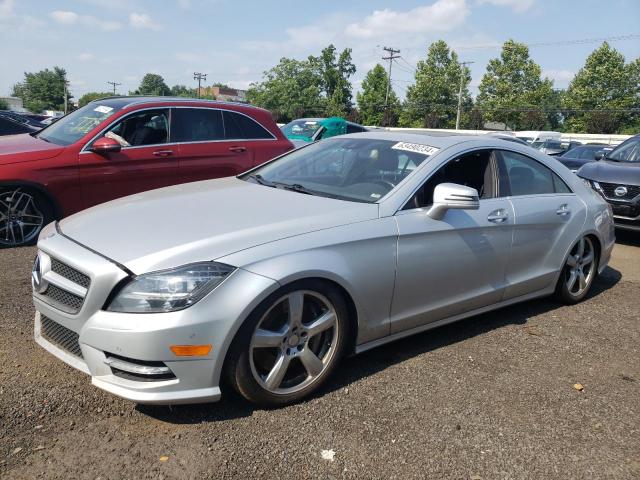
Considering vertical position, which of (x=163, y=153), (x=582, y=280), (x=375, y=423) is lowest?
(x=375, y=423)

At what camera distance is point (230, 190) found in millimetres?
3848

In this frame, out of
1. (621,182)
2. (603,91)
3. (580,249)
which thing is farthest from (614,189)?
(603,91)

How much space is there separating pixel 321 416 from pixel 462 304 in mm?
1418

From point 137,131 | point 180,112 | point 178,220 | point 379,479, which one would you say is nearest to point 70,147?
point 137,131

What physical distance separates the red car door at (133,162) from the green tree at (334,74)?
7060 centimetres

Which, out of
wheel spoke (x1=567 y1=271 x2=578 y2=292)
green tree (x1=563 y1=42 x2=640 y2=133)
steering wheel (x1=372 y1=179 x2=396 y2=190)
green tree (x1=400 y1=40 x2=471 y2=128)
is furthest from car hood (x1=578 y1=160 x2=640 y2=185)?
green tree (x1=400 y1=40 x2=471 y2=128)

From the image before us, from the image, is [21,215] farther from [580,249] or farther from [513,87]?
[513,87]

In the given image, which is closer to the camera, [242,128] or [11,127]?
[242,128]

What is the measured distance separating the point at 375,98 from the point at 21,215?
65.6 m

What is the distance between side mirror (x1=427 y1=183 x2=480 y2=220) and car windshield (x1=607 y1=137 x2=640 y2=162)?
655cm

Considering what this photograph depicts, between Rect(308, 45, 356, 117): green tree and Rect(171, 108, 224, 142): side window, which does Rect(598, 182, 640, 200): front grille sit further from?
Rect(308, 45, 356, 117): green tree

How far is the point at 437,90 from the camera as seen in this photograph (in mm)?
67188

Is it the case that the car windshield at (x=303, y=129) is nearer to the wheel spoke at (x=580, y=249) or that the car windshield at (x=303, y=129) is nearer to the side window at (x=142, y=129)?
the side window at (x=142, y=129)

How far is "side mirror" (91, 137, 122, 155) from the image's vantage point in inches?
239
